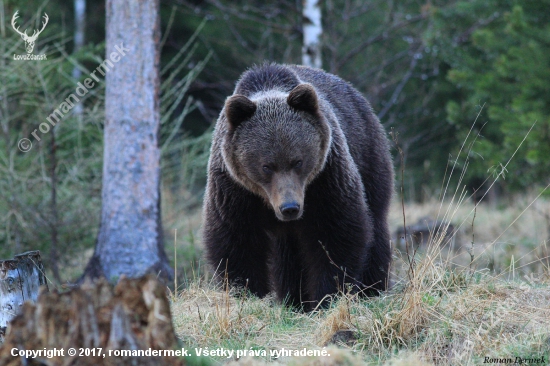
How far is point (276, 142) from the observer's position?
5.39 meters

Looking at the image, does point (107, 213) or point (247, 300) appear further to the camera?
point (107, 213)

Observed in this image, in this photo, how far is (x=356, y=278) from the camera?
5.93 m

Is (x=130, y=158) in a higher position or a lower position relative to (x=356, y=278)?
higher

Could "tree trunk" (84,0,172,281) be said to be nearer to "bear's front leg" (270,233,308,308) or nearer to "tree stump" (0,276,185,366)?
"bear's front leg" (270,233,308,308)

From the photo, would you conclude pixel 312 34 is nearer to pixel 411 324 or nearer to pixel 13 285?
pixel 411 324

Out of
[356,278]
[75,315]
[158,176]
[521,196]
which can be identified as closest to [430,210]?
[521,196]

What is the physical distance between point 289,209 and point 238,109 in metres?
1.01

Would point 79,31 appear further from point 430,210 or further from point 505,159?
point 505,159

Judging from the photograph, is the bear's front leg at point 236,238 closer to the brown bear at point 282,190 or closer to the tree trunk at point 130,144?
the brown bear at point 282,190

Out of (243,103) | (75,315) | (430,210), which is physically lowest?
(430,210)

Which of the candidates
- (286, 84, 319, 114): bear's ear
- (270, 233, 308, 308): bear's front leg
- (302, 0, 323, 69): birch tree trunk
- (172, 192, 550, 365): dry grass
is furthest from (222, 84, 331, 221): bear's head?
(302, 0, 323, 69): birch tree trunk

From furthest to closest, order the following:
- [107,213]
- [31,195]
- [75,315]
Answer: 1. [31,195]
2. [107,213]
3. [75,315]

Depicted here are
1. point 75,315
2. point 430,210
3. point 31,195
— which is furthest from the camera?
point 430,210

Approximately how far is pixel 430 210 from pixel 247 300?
992 centimetres
